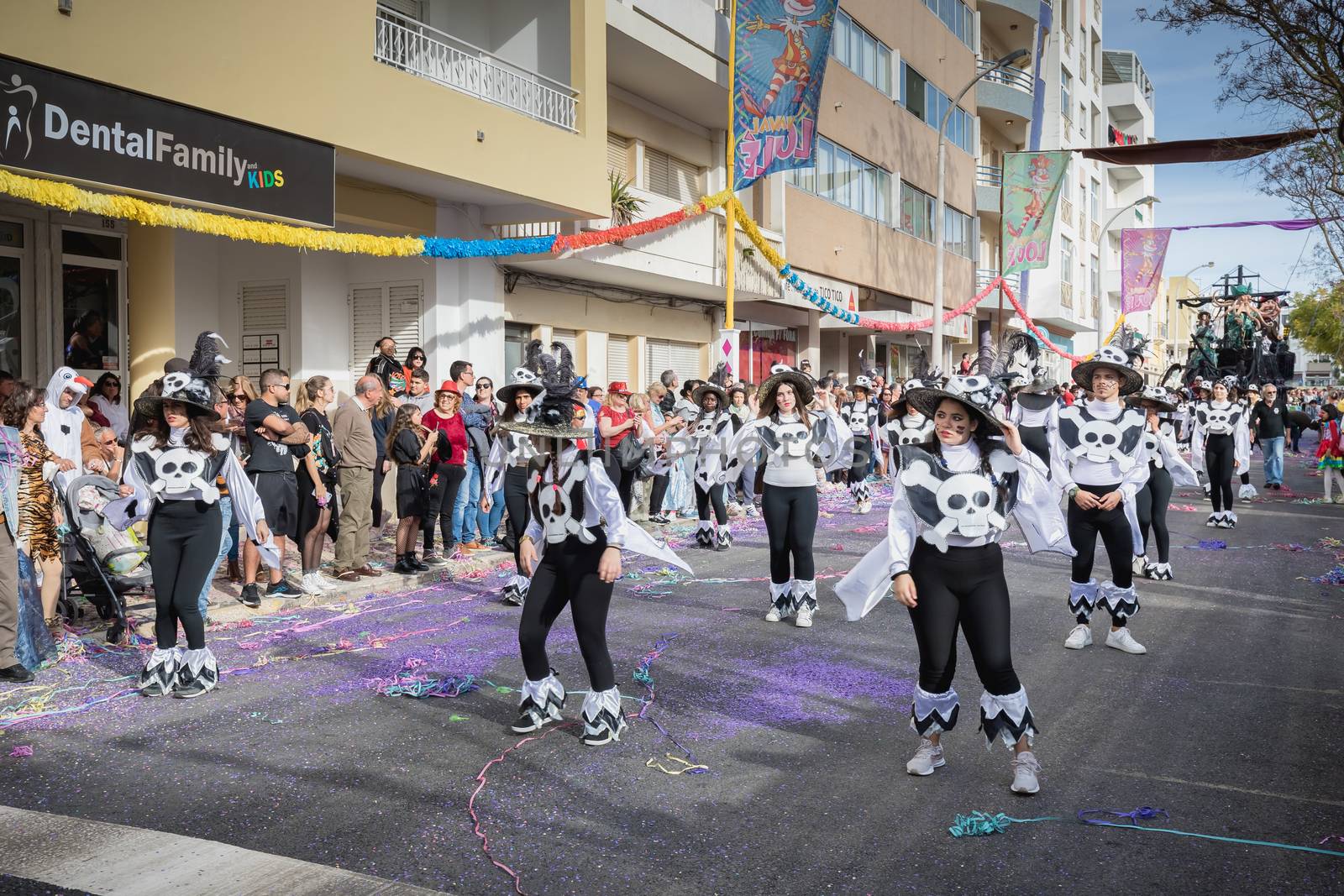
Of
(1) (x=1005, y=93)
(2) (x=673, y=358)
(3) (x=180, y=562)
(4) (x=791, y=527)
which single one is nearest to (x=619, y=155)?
(2) (x=673, y=358)

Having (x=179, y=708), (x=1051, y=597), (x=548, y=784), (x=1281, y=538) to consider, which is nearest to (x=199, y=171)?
(x=179, y=708)

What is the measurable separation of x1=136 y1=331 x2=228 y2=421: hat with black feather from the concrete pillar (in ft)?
22.2

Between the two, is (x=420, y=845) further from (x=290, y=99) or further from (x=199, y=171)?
(x=290, y=99)

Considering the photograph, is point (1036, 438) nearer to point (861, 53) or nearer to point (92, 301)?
point (92, 301)

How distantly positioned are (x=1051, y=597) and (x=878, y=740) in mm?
4802

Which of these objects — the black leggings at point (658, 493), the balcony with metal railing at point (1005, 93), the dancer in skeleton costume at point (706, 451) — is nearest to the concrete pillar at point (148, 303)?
the dancer in skeleton costume at point (706, 451)

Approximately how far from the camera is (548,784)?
16.7ft

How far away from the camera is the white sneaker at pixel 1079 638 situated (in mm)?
7883

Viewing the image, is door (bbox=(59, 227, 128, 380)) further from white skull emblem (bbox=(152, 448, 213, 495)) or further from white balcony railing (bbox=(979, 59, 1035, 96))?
white balcony railing (bbox=(979, 59, 1035, 96))

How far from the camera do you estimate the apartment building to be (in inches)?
400

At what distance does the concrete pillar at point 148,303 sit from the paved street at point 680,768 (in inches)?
229

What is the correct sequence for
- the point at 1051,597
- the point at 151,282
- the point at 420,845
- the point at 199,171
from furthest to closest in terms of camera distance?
the point at 151,282, the point at 199,171, the point at 1051,597, the point at 420,845

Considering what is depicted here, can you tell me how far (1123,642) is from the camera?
7801 millimetres

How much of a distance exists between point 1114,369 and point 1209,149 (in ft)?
30.7
